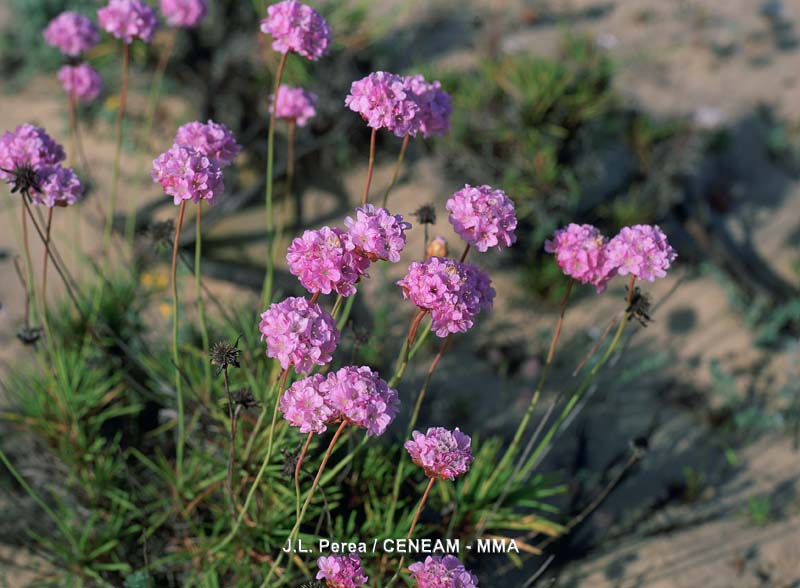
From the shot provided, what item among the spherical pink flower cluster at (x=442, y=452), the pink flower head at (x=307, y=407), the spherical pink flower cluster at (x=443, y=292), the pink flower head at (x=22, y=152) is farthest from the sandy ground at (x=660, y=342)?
the pink flower head at (x=22, y=152)

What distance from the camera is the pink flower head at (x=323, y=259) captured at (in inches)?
72.0

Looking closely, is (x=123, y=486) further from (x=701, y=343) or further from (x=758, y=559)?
(x=701, y=343)

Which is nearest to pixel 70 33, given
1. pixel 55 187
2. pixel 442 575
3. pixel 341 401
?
pixel 55 187

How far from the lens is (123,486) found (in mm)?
3062

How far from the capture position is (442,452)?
6.17 feet

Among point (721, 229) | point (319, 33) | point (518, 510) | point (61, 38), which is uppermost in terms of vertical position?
point (721, 229)

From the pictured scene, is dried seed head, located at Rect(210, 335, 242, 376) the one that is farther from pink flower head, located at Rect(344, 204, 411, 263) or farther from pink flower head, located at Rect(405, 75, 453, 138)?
pink flower head, located at Rect(405, 75, 453, 138)

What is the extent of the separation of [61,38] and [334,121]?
7.94 feet

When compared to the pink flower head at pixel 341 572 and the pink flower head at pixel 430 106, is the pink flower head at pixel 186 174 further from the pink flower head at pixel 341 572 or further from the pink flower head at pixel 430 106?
the pink flower head at pixel 341 572

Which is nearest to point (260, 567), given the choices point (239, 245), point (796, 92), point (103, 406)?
point (103, 406)

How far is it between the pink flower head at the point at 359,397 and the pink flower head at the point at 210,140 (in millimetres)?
788

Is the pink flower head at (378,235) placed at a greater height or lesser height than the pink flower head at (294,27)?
lesser

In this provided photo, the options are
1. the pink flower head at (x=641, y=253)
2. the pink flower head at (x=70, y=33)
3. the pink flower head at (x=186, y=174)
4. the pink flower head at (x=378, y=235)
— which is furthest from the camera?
the pink flower head at (x=70, y=33)

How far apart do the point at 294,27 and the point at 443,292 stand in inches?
38.5
